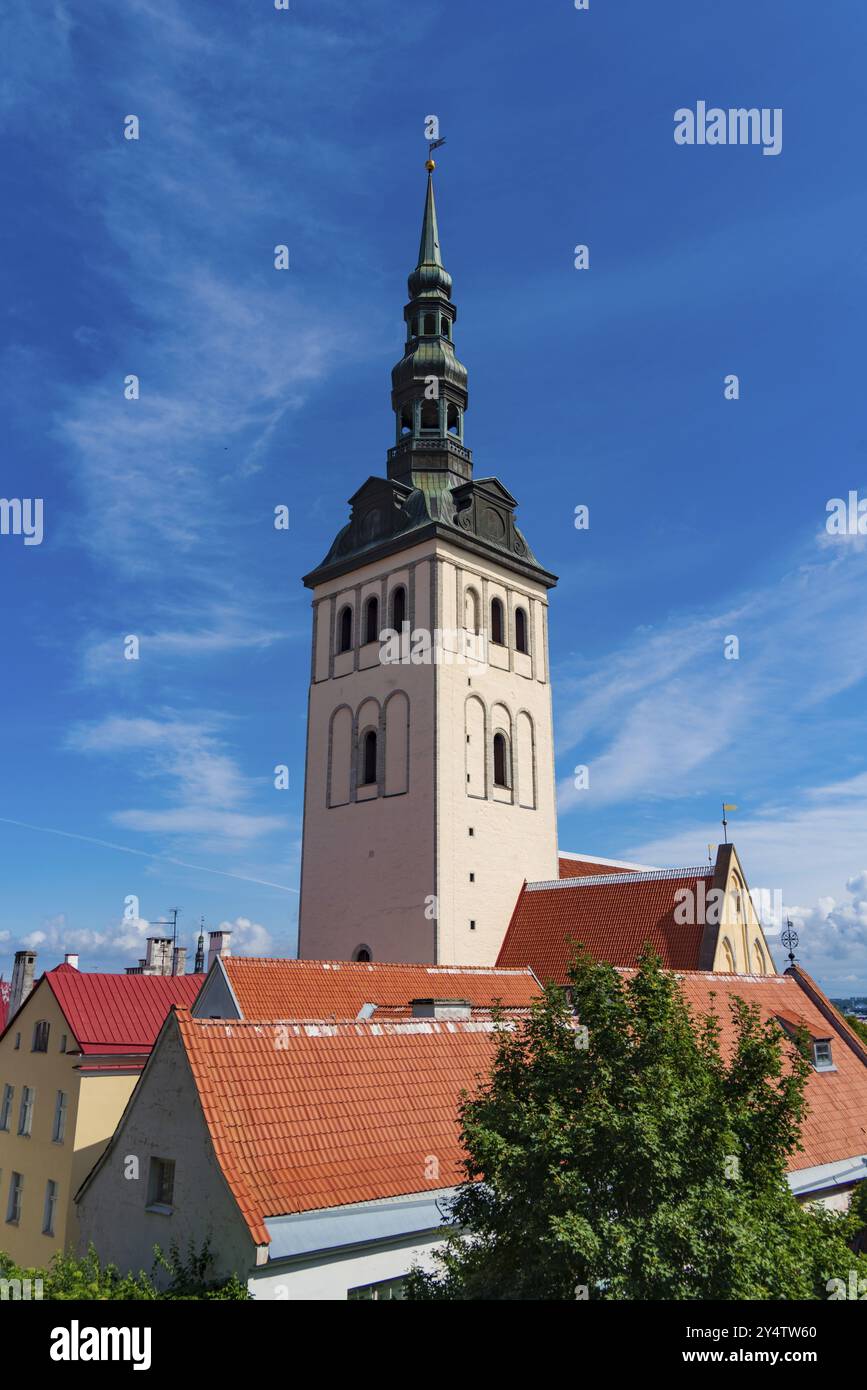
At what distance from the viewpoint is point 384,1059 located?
15.7m

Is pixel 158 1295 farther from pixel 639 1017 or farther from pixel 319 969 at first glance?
pixel 319 969

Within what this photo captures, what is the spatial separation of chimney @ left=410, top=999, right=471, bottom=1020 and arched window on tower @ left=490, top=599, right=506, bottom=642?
2223cm

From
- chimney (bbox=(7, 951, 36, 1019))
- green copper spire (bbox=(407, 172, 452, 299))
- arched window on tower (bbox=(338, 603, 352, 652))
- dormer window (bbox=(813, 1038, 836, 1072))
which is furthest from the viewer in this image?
green copper spire (bbox=(407, 172, 452, 299))

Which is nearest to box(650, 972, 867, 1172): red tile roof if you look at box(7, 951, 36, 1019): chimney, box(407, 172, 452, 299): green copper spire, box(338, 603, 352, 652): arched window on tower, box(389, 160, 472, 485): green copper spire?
Result: box(338, 603, 352, 652): arched window on tower

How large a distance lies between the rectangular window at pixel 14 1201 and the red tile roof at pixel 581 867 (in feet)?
79.4

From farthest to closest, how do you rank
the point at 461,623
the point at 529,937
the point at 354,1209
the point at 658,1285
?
1. the point at 461,623
2. the point at 529,937
3. the point at 354,1209
4. the point at 658,1285

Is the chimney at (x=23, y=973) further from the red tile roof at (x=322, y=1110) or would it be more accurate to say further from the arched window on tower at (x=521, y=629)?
the red tile roof at (x=322, y=1110)

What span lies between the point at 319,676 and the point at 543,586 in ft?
35.4

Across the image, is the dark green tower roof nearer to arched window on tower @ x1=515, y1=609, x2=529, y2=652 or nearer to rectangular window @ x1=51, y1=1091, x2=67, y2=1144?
arched window on tower @ x1=515, y1=609, x2=529, y2=652

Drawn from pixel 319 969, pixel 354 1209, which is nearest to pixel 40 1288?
pixel 354 1209

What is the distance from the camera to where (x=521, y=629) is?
142ft

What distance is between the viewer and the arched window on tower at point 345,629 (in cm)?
4312

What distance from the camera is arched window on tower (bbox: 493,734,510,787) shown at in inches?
1583
